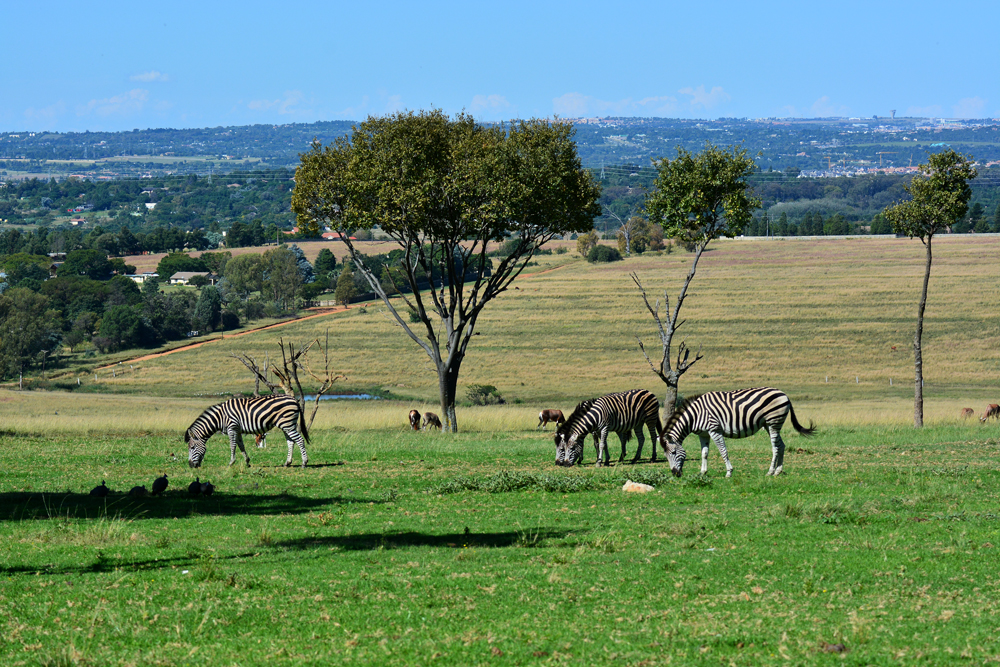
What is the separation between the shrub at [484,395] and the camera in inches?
2594

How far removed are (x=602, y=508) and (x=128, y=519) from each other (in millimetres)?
9025

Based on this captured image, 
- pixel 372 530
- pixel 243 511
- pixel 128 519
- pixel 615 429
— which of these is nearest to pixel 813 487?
pixel 615 429

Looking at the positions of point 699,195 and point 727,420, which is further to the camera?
point 699,195

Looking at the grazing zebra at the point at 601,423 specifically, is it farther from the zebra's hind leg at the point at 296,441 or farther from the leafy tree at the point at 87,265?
the leafy tree at the point at 87,265

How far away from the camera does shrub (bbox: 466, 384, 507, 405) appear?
216 feet

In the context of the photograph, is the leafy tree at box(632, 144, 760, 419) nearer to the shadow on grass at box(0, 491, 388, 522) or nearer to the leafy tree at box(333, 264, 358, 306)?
the shadow on grass at box(0, 491, 388, 522)

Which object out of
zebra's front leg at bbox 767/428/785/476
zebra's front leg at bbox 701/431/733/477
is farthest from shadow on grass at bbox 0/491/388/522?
zebra's front leg at bbox 767/428/785/476

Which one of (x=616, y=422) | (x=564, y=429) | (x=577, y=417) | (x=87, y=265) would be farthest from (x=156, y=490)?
(x=87, y=265)

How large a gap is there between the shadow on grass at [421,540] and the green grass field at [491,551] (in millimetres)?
72

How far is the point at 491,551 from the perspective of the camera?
52.5ft

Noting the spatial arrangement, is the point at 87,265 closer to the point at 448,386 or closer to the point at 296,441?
the point at 448,386

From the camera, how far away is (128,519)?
19016mm

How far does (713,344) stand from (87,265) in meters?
123

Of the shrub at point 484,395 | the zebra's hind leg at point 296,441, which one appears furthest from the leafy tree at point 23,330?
the zebra's hind leg at point 296,441
